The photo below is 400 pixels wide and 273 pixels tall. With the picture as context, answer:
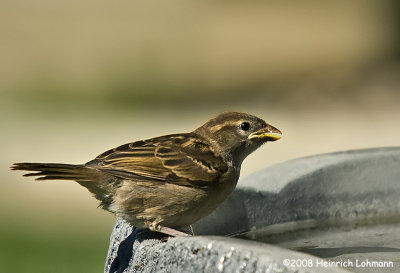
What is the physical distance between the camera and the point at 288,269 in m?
2.88

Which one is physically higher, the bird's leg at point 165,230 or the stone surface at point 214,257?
the bird's leg at point 165,230

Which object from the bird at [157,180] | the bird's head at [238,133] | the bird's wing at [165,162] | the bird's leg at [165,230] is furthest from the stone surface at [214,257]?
the bird's head at [238,133]

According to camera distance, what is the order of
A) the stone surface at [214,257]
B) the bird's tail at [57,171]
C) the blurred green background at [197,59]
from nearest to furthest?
the stone surface at [214,257], the bird's tail at [57,171], the blurred green background at [197,59]

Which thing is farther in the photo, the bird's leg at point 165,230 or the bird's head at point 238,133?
the bird's head at point 238,133

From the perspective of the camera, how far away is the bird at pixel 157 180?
4.34 meters

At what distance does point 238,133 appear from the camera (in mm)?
5039

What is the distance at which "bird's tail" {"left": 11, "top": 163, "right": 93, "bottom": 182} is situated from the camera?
13.2 ft

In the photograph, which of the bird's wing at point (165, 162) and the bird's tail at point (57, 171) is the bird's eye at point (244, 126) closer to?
the bird's wing at point (165, 162)

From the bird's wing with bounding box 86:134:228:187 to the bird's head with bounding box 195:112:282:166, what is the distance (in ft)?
0.73

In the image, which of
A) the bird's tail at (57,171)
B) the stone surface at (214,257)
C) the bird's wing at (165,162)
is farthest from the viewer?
the bird's wing at (165,162)

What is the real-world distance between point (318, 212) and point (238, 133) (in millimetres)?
714

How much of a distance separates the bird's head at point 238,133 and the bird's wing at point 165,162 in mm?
222

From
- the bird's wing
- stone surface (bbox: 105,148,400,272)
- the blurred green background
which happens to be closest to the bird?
the bird's wing

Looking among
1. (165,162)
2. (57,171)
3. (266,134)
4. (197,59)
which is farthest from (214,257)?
(197,59)
